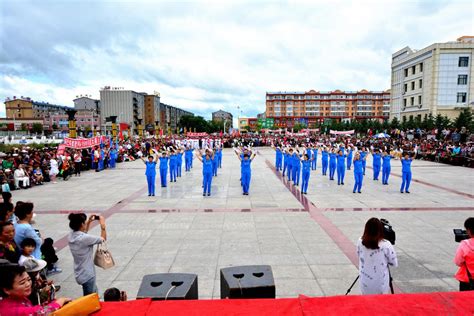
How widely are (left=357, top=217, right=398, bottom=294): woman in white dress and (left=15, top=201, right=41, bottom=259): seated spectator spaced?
4178mm

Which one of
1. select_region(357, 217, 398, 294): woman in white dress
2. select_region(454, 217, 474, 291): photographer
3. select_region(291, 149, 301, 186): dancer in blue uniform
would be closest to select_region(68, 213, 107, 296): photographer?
select_region(357, 217, 398, 294): woman in white dress

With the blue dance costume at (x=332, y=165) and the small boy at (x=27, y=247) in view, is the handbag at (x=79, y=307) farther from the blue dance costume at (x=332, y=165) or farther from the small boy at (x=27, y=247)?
the blue dance costume at (x=332, y=165)

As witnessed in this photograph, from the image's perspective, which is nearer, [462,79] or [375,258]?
[375,258]

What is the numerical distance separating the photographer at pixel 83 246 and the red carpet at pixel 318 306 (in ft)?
5.02

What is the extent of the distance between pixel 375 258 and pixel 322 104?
4481 inches

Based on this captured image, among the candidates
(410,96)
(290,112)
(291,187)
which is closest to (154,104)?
(290,112)

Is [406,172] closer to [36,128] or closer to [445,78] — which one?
[445,78]

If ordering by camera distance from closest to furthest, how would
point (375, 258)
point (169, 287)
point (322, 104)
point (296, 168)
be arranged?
1. point (169, 287)
2. point (375, 258)
3. point (296, 168)
4. point (322, 104)

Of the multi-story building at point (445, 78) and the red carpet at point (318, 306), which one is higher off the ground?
the multi-story building at point (445, 78)

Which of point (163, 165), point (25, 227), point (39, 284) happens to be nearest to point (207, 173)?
point (163, 165)

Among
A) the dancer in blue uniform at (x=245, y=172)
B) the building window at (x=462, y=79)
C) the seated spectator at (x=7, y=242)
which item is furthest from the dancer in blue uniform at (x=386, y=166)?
the building window at (x=462, y=79)

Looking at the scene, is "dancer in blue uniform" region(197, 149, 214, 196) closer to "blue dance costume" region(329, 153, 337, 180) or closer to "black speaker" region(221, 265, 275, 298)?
"blue dance costume" region(329, 153, 337, 180)

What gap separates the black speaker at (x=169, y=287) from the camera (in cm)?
266

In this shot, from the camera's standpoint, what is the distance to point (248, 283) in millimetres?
2873
